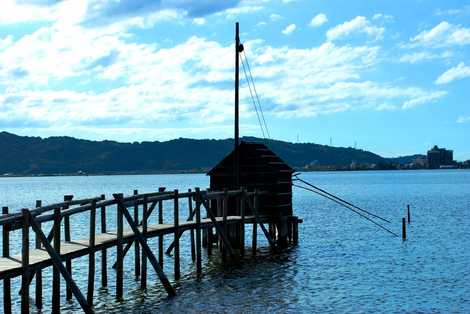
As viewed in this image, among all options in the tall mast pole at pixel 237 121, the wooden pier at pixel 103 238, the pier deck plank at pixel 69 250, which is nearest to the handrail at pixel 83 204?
the wooden pier at pixel 103 238

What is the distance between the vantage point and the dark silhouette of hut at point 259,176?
35.7 metres

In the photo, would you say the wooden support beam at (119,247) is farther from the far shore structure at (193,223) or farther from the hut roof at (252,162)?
the hut roof at (252,162)

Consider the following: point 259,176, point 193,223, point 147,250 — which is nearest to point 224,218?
point 193,223

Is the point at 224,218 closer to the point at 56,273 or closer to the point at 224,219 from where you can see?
the point at 224,219

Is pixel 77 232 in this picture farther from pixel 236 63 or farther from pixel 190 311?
pixel 190 311

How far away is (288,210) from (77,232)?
20.0 m

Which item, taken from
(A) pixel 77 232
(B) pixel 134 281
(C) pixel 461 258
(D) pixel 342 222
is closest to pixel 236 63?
(B) pixel 134 281

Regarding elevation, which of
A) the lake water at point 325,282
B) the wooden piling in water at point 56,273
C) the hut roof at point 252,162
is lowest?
the lake water at point 325,282

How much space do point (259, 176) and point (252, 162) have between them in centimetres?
80

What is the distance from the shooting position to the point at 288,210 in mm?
36969

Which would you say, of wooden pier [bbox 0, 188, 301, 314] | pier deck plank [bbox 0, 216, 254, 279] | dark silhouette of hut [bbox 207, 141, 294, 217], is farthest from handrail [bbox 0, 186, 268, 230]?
dark silhouette of hut [bbox 207, 141, 294, 217]

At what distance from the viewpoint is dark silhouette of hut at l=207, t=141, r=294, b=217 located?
117 ft

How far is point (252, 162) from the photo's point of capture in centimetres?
3594

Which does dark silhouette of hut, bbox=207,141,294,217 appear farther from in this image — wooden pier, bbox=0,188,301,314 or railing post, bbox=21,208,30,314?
railing post, bbox=21,208,30,314
